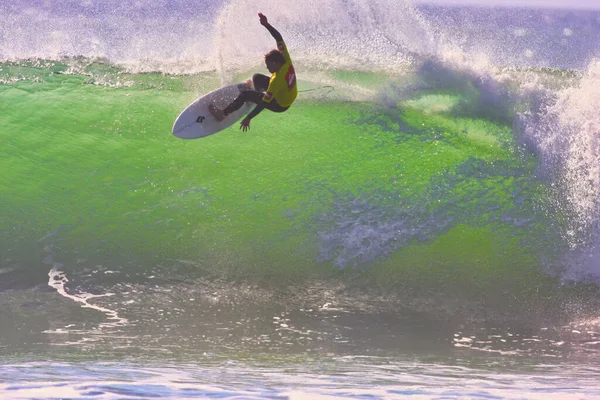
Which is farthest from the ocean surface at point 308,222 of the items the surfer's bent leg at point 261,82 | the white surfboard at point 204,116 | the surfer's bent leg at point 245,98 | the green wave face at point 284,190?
the surfer's bent leg at point 261,82

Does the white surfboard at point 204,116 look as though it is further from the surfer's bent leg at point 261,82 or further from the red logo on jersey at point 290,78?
the red logo on jersey at point 290,78

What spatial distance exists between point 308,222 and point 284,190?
1.92 feet

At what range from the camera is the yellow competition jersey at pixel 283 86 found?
620 cm

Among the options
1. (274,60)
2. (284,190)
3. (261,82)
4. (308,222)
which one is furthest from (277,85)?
(284,190)

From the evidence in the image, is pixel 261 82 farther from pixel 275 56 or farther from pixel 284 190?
pixel 284 190

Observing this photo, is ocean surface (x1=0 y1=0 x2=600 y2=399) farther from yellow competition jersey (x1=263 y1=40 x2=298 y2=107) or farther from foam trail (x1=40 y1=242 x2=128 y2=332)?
yellow competition jersey (x1=263 y1=40 x2=298 y2=107)

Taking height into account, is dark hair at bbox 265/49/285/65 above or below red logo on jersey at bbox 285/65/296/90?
above

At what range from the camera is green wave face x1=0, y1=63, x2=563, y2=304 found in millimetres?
7559

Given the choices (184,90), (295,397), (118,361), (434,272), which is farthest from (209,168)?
(295,397)

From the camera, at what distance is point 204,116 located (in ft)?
23.9

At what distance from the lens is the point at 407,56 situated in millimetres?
9648

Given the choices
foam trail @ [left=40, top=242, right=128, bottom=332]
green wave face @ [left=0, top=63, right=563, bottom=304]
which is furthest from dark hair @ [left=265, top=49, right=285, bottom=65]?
foam trail @ [left=40, top=242, right=128, bottom=332]

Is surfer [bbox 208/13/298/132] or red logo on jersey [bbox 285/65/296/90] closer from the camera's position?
surfer [bbox 208/13/298/132]

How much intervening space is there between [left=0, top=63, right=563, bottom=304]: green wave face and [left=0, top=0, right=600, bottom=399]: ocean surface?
2 cm
